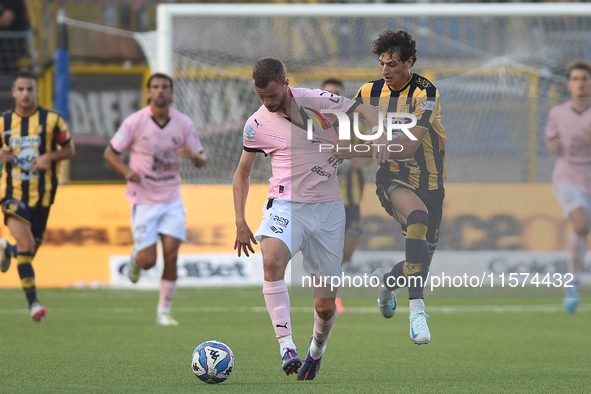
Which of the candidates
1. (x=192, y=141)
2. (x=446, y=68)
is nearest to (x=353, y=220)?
(x=192, y=141)

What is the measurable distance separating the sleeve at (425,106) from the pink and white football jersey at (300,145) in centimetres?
47

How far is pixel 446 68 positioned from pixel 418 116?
30.5 ft

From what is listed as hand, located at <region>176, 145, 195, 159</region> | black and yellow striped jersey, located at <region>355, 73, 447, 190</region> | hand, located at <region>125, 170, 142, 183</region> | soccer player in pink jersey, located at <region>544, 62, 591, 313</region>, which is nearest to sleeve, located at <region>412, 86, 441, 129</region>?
black and yellow striped jersey, located at <region>355, 73, 447, 190</region>

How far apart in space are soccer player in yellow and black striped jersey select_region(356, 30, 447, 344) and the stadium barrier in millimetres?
6400

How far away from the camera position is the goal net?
1366 centimetres

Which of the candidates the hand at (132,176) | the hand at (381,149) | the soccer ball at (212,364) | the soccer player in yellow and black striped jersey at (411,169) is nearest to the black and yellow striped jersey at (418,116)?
the soccer player in yellow and black striped jersey at (411,169)

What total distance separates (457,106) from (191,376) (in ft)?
31.1

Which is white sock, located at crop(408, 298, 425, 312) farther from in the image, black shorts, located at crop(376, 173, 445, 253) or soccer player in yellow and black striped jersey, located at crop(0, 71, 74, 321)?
soccer player in yellow and black striped jersey, located at crop(0, 71, 74, 321)

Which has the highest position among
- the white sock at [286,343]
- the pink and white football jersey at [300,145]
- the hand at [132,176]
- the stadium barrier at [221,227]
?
the pink and white football jersey at [300,145]

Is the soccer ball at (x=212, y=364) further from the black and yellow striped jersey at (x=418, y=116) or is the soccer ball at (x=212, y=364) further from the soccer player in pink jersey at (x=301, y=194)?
the black and yellow striped jersey at (x=418, y=116)

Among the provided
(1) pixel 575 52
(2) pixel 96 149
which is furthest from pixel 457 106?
(2) pixel 96 149

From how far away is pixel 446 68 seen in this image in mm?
14672

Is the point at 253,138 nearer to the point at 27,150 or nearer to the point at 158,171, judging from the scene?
the point at 158,171

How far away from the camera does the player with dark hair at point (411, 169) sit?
18.5 feet
